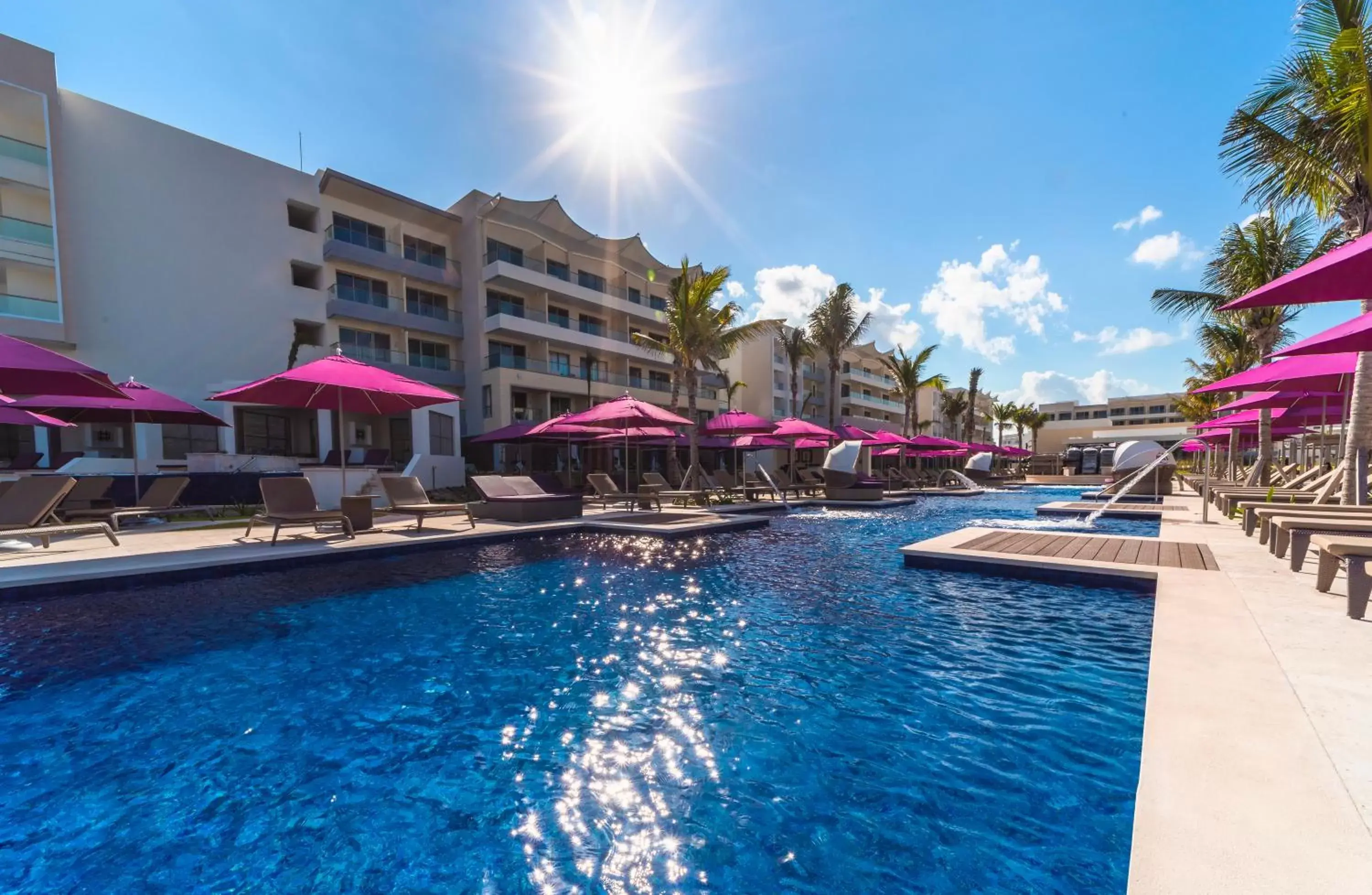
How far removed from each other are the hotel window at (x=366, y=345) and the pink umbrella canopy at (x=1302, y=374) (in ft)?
92.7

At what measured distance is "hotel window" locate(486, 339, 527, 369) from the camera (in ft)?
92.1

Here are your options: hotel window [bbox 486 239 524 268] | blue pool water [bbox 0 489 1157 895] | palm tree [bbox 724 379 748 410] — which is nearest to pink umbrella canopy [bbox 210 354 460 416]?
blue pool water [bbox 0 489 1157 895]

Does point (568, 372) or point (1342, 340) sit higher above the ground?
point (568, 372)

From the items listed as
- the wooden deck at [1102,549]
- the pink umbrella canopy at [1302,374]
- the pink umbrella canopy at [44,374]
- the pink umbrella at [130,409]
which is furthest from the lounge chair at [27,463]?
the pink umbrella canopy at [1302,374]

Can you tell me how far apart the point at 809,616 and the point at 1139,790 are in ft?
11.3

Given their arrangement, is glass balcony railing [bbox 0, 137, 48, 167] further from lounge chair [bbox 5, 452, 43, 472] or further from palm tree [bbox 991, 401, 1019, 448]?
palm tree [bbox 991, 401, 1019, 448]

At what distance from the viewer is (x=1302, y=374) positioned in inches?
276

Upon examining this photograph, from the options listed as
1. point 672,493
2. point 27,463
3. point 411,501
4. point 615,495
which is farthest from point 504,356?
point 411,501

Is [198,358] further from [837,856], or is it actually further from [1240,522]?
[1240,522]

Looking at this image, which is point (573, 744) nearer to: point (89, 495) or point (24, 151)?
point (89, 495)

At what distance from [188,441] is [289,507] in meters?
17.5

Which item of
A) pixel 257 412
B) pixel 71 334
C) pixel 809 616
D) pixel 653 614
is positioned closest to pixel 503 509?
pixel 653 614

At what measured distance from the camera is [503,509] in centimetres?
1168

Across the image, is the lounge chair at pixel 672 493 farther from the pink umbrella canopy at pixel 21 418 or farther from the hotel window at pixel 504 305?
the hotel window at pixel 504 305
